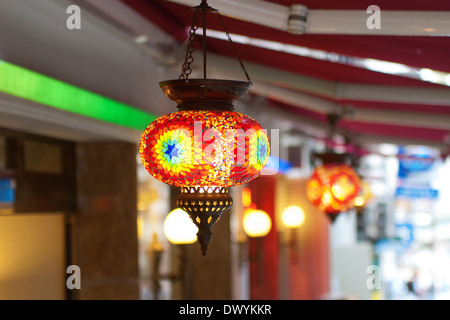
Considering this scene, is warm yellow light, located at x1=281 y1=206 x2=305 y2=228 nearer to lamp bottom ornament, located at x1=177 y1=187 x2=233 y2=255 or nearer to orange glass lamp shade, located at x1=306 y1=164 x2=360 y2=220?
orange glass lamp shade, located at x1=306 y1=164 x2=360 y2=220

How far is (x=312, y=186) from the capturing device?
5.35 meters

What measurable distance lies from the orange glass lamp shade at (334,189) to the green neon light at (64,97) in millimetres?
1376

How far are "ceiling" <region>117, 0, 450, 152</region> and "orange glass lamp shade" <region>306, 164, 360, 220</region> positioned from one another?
2.47 ft

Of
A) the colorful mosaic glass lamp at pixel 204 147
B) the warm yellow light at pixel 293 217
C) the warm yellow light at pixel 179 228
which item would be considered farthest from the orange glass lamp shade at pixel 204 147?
the warm yellow light at pixel 293 217

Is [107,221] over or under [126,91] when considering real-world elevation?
under

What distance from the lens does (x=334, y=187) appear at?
17.0ft

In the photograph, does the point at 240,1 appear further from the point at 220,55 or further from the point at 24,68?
the point at 220,55

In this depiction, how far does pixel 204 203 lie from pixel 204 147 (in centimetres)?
25

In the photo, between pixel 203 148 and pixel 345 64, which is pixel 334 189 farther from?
pixel 203 148

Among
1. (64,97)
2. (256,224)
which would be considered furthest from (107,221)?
(256,224)

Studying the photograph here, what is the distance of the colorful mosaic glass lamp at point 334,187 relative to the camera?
5.16 m

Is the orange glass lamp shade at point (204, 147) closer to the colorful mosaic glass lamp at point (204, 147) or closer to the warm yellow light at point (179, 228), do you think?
the colorful mosaic glass lamp at point (204, 147)

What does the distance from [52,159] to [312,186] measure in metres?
1.91
